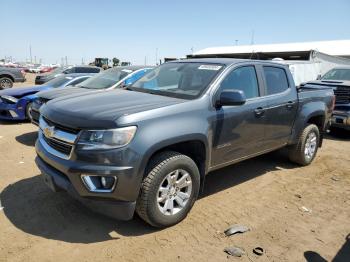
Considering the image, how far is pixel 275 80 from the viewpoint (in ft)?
16.8

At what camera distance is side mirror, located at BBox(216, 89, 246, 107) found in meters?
3.77

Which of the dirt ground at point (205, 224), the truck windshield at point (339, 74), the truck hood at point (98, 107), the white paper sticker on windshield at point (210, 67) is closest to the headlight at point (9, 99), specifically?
the dirt ground at point (205, 224)

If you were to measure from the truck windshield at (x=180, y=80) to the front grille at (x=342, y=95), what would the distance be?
5619mm

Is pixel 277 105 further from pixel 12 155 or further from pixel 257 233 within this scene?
pixel 12 155

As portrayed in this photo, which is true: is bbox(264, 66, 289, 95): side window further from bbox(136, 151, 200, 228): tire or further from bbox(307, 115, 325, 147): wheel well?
bbox(136, 151, 200, 228): tire

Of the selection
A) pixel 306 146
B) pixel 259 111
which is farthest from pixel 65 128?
pixel 306 146

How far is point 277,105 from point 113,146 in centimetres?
277

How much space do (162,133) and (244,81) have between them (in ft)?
5.60

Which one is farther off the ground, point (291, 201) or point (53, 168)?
point (53, 168)

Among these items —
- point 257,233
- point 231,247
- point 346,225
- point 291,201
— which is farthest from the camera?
point 291,201

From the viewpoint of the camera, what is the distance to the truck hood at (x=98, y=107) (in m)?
3.21

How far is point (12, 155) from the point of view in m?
6.05

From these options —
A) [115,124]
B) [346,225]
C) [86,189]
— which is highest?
[115,124]

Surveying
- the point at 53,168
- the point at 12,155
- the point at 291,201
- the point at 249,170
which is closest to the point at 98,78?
the point at 12,155
